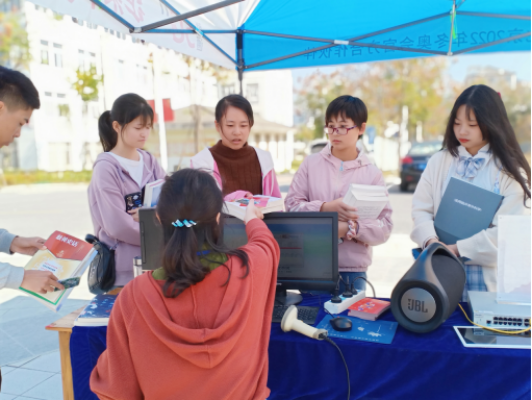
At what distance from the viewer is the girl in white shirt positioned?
1.98 meters

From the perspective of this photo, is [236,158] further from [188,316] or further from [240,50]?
[240,50]

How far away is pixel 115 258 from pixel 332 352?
1.39 meters

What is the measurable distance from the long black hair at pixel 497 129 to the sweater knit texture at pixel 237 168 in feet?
3.80

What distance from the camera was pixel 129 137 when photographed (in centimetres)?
248

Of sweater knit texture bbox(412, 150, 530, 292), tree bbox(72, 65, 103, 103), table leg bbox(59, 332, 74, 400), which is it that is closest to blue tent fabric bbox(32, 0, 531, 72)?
sweater knit texture bbox(412, 150, 530, 292)

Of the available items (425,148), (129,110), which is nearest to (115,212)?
(129,110)

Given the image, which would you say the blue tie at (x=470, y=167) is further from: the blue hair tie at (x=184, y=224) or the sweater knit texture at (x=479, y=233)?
the blue hair tie at (x=184, y=224)

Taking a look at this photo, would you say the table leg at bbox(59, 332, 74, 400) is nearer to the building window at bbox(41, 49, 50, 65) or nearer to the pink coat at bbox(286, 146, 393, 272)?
the pink coat at bbox(286, 146, 393, 272)

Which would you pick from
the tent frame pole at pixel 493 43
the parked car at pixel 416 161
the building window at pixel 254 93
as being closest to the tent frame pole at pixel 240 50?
the tent frame pole at pixel 493 43

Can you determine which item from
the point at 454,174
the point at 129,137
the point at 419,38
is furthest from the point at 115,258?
the point at 419,38

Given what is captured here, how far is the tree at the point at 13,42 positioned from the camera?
59.8ft

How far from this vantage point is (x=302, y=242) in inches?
78.4

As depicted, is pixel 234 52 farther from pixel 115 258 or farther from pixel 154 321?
pixel 154 321

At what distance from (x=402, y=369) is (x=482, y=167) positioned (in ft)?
3.57
